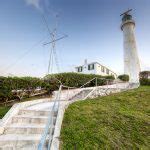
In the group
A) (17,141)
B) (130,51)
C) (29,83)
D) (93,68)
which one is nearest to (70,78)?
(29,83)

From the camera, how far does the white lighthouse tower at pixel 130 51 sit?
29750 millimetres

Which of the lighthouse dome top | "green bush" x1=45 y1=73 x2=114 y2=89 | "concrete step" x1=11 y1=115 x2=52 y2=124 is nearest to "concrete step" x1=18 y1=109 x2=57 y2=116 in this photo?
"concrete step" x1=11 y1=115 x2=52 y2=124

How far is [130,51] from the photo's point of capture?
31.3 meters

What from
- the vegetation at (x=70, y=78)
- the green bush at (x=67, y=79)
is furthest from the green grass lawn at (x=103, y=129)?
the vegetation at (x=70, y=78)

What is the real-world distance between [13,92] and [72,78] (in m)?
6.44

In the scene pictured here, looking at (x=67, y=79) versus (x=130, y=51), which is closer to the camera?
(x=67, y=79)

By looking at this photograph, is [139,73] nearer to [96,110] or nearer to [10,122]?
[96,110]

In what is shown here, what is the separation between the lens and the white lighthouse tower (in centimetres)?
2975

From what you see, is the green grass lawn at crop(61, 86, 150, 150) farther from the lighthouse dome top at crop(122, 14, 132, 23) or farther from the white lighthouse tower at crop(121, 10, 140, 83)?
the lighthouse dome top at crop(122, 14, 132, 23)

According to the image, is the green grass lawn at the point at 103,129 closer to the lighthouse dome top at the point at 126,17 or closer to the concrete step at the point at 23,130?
the concrete step at the point at 23,130

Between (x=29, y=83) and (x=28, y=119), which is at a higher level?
(x=29, y=83)

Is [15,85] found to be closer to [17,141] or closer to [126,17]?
[17,141]

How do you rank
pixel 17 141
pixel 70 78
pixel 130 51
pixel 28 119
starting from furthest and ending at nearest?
pixel 130 51
pixel 70 78
pixel 28 119
pixel 17 141

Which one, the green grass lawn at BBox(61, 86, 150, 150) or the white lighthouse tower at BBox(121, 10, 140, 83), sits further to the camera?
the white lighthouse tower at BBox(121, 10, 140, 83)
